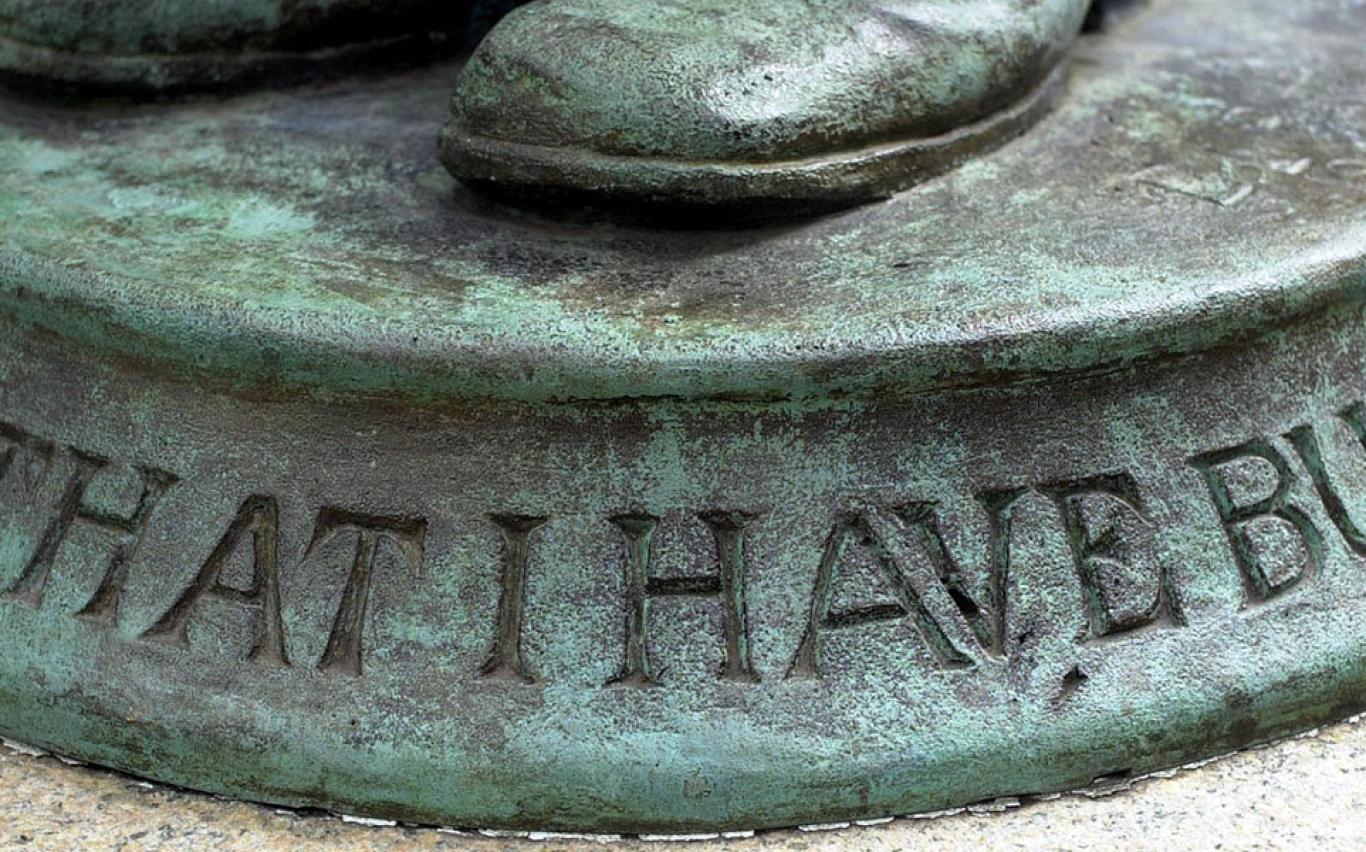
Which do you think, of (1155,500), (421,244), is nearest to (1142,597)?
(1155,500)

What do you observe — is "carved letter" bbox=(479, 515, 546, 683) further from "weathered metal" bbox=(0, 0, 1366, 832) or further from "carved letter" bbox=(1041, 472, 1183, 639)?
"carved letter" bbox=(1041, 472, 1183, 639)

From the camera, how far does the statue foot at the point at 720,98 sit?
74.8 inches

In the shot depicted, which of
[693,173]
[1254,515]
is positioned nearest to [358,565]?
[693,173]

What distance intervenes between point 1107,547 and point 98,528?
0.90m

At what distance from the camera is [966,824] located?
1.74 meters

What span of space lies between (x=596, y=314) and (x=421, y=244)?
26 cm

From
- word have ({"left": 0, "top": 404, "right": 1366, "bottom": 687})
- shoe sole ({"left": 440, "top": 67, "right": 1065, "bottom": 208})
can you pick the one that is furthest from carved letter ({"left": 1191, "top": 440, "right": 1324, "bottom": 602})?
shoe sole ({"left": 440, "top": 67, "right": 1065, "bottom": 208})

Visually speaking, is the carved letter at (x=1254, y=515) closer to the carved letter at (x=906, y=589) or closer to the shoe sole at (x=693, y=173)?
the carved letter at (x=906, y=589)

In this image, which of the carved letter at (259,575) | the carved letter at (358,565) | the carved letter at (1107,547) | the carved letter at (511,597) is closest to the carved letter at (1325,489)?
the carved letter at (1107,547)

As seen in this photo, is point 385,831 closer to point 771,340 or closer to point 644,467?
point 644,467

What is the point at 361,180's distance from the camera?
2104mm

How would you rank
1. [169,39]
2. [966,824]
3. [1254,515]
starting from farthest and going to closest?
[169,39], [1254,515], [966,824]

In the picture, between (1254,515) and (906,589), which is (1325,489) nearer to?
(1254,515)

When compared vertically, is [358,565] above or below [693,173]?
below
